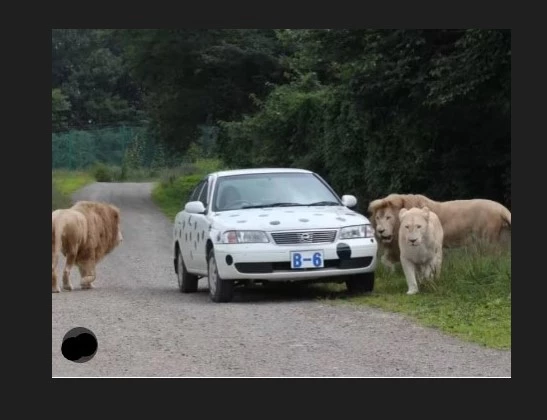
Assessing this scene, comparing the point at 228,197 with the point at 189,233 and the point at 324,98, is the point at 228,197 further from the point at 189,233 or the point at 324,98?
the point at 324,98

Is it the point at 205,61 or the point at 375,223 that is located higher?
the point at 205,61

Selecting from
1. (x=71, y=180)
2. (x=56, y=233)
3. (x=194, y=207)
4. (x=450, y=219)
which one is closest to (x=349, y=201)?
(x=450, y=219)

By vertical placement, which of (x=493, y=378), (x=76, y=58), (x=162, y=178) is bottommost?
(x=493, y=378)

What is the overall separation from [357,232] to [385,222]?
67cm

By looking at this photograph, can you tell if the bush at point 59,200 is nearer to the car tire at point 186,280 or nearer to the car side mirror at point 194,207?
the car side mirror at point 194,207

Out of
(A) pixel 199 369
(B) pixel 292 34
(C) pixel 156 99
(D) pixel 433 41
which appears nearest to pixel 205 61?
(C) pixel 156 99

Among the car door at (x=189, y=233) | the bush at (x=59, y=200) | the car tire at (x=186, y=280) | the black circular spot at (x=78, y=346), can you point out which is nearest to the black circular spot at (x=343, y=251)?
the car door at (x=189, y=233)

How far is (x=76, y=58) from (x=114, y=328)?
163 centimetres

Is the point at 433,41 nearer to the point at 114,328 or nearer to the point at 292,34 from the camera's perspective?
the point at 292,34

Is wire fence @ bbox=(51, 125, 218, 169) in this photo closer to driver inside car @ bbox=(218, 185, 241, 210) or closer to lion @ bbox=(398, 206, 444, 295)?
driver inside car @ bbox=(218, 185, 241, 210)

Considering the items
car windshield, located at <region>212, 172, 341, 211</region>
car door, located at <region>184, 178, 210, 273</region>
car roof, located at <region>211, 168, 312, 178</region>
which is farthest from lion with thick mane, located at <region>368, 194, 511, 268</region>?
car door, located at <region>184, 178, 210, 273</region>

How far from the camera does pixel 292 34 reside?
35.9 feet

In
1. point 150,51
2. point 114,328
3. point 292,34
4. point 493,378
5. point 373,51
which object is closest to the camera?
point 493,378

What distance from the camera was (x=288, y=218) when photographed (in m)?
11.2
